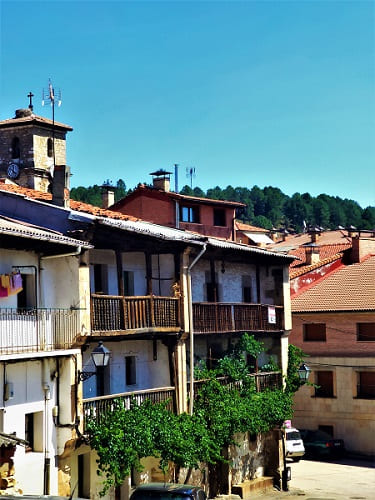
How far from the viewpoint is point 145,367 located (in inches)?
1162

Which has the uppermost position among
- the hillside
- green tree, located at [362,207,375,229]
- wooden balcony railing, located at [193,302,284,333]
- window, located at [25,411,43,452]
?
the hillside

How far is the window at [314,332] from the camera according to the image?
47.1 metres

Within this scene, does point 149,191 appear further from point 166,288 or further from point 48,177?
point 166,288

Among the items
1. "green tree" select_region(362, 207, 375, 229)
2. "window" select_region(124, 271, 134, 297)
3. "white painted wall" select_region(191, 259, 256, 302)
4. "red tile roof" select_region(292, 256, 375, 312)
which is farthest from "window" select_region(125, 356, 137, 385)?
"green tree" select_region(362, 207, 375, 229)

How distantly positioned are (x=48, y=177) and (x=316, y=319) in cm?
1492

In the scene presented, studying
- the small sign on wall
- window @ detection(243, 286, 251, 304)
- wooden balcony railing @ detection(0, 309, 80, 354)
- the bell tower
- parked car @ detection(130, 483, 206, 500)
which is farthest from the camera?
the bell tower

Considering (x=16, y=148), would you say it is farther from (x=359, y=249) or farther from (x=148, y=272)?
(x=148, y=272)

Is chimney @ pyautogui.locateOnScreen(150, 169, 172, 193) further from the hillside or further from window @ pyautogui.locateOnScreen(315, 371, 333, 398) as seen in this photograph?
the hillside

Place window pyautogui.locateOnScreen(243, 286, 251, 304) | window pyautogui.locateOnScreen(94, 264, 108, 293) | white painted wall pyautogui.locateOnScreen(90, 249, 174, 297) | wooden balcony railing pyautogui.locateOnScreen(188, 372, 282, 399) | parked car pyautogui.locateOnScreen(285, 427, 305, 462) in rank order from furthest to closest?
1. parked car pyautogui.locateOnScreen(285, 427, 305, 462)
2. window pyautogui.locateOnScreen(243, 286, 251, 304)
3. wooden balcony railing pyautogui.locateOnScreen(188, 372, 282, 399)
4. white painted wall pyautogui.locateOnScreen(90, 249, 174, 297)
5. window pyautogui.locateOnScreen(94, 264, 108, 293)

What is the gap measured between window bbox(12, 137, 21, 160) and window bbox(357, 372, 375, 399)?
789 inches

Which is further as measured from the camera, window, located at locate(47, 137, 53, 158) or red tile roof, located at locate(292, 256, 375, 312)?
window, located at locate(47, 137, 53, 158)

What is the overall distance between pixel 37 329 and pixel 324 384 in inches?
1052

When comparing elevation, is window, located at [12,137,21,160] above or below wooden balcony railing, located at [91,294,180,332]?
above

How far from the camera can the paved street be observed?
33.6 m
